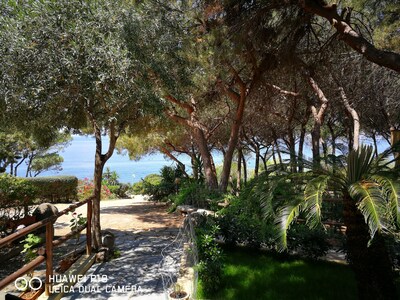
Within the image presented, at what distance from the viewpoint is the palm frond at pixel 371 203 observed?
294 cm

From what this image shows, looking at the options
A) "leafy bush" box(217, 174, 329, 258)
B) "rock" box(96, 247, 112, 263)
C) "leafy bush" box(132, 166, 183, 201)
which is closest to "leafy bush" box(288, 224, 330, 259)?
"leafy bush" box(217, 174, 329, 258)

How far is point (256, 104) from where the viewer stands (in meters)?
10.6

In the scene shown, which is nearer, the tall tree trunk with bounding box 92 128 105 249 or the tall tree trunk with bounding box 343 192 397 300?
the tall tree trunk with bounding box 343 192 397 300

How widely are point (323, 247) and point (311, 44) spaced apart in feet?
15.3

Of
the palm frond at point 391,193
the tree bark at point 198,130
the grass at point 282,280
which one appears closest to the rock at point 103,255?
the grass at point 282,280

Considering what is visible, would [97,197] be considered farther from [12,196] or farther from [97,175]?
[12,196]

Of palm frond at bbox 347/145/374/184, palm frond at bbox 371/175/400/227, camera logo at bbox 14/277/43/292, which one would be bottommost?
camera logo at bbox 14/277/43/292

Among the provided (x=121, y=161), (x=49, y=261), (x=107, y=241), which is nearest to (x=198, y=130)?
(x=107, y=241)

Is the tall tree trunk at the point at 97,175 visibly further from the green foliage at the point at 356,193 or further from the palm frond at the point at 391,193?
the palm frond at the point at 391,193

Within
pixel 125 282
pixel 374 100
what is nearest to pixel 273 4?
pixel 125 282

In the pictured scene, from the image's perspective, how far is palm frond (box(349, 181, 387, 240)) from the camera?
2936 millimetres

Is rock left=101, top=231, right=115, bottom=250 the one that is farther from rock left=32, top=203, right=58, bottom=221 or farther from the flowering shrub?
the flowering shrub

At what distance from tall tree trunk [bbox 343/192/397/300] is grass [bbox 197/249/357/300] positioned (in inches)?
26.3

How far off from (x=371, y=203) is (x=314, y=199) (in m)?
0.54
